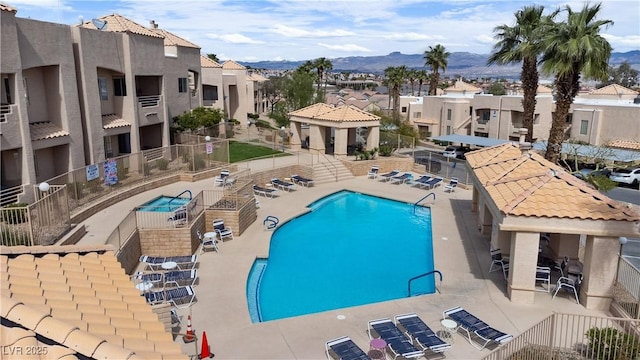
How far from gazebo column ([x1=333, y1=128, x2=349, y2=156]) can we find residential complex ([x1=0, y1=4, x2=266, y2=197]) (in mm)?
12112

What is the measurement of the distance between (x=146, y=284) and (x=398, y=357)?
26.1ft

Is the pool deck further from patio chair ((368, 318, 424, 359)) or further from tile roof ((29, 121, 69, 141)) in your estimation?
tile roof ((29, 121, 69, 141))

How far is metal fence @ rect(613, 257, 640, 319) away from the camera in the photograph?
43.8ft

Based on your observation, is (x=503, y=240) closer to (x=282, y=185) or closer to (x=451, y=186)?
(x=451, y=186)

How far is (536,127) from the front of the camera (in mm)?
51250

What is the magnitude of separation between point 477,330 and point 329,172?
71.2 ft

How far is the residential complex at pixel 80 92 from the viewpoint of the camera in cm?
2038

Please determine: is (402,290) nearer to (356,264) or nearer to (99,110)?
(356,264)

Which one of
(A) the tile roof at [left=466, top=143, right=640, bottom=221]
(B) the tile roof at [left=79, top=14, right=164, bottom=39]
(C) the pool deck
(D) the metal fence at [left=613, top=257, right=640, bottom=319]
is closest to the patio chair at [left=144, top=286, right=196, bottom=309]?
(C) the pool deck

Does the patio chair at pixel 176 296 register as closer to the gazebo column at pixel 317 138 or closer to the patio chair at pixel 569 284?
the patio chair at pixel 569 284

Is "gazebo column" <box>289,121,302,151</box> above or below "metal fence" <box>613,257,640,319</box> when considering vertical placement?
above

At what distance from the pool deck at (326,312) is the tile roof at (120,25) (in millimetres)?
12493

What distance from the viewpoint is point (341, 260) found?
66.1 ft

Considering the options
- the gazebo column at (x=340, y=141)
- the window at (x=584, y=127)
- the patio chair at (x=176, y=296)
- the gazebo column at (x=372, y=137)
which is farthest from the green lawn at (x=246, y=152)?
the window at (x=584, y=127)
